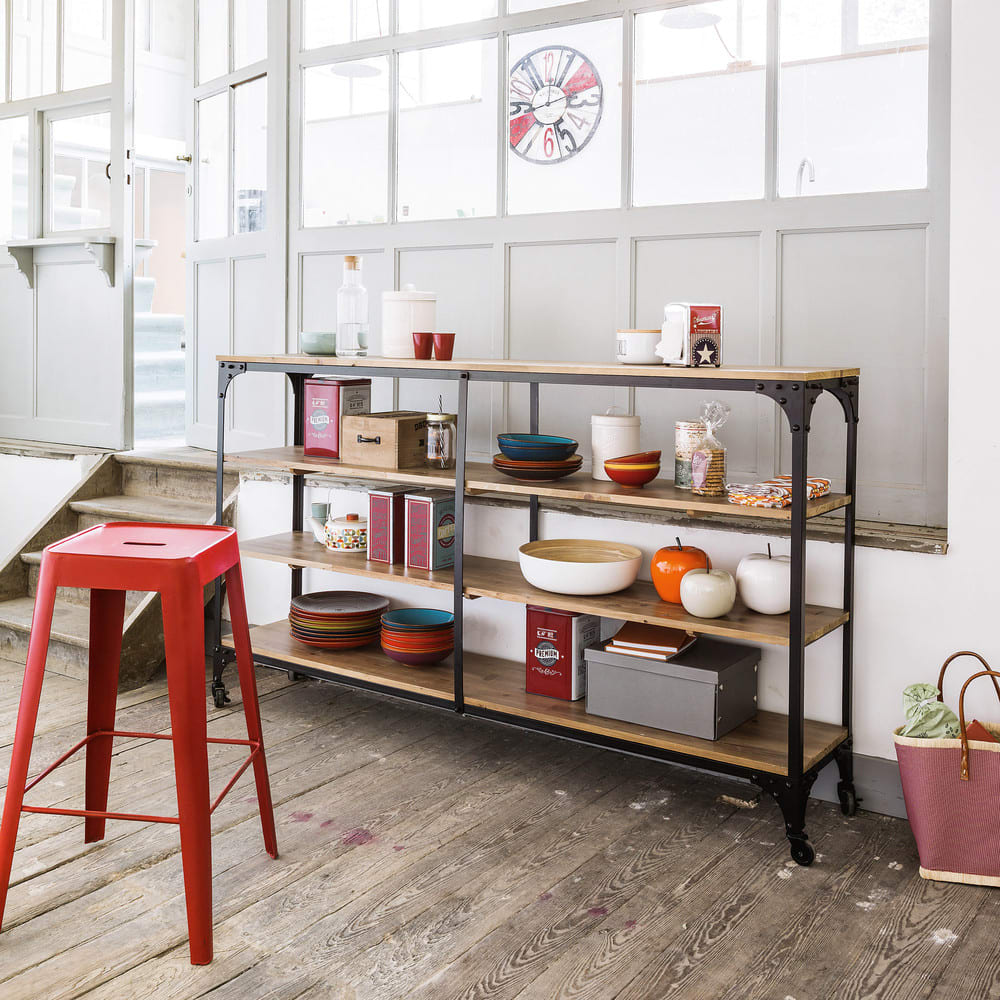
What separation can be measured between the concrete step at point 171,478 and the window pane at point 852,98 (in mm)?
A: 2442

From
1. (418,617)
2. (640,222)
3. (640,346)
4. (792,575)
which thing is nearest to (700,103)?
(640,222)

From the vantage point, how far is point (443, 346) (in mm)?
2998

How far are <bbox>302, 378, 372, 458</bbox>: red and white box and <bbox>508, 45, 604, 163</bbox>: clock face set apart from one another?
933 mm

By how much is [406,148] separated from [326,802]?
2.22 metres

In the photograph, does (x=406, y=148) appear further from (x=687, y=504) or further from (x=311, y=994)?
(x=311, y=994)

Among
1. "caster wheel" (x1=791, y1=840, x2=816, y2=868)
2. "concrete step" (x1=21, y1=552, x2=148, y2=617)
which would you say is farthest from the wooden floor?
"concrete step" (x1=21, y1=552, x2=148, y2=617)

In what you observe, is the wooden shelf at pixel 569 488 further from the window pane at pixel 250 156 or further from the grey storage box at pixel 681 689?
the window pane at pixel 250 156

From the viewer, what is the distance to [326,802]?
2.66 metres

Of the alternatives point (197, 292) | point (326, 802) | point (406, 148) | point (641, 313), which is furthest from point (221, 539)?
point (197, 292)

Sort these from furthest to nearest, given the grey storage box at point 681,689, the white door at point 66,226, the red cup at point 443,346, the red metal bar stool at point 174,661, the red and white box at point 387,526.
Result: the white door at point 66,226
the red and white box at point 387,526
the red cup at point 443,346
the grey storage box at point 681,689
the red metal bar stool at point 174,661

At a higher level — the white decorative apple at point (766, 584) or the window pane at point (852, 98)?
the window pane at point (852, 98)

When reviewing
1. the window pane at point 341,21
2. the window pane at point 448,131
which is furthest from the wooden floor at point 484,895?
the window pane at point 341,21

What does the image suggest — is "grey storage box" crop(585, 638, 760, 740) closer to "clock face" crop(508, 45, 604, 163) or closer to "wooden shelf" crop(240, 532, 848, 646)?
"wooden shelf" crop(240, 532, 848, 646)

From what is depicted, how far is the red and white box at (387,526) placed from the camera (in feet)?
10.5
